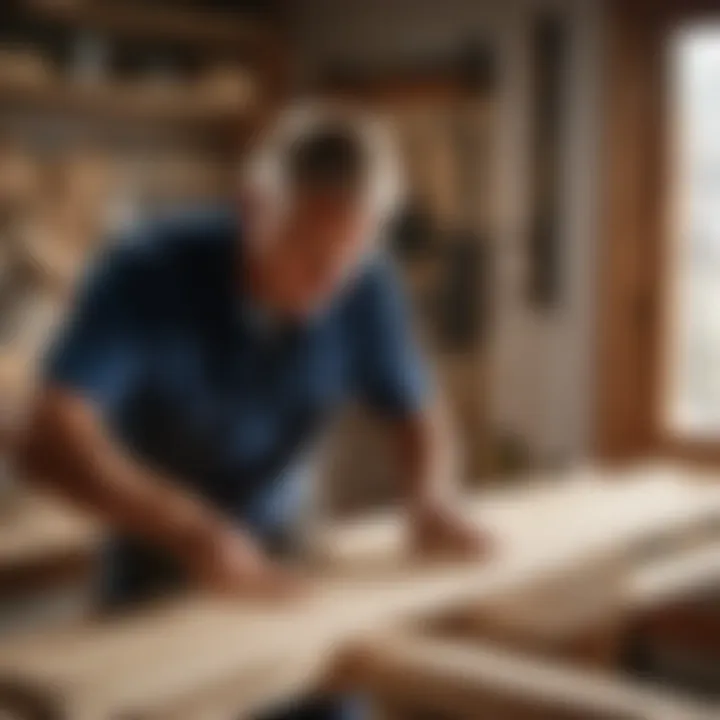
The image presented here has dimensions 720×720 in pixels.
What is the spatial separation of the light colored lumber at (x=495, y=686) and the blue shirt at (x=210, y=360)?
0.34 meters

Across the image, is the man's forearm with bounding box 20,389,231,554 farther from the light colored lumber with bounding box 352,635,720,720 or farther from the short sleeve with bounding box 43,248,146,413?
the light colored lumber with bounding box 352,635,720,720

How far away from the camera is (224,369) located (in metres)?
1.42

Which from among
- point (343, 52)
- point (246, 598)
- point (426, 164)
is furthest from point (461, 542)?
point (343, 52)

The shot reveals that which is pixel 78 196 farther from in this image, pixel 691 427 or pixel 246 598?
pixel 246 598

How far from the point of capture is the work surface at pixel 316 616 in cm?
106

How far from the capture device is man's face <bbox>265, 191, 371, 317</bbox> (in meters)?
1.38

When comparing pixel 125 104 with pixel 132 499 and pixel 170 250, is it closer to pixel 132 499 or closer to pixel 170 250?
pixel 170 250

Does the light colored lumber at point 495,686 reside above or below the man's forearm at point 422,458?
below

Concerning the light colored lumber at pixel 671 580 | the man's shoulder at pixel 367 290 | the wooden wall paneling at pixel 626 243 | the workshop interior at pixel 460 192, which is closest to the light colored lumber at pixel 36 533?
the workshop interior at pixel 460 192

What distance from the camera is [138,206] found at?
2.55m

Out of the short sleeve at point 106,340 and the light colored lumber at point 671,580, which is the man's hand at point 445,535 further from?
the short sleeve at point 106,340

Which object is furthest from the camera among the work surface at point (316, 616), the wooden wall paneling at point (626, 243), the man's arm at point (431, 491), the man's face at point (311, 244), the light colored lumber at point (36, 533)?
the wooden wall paneling at point (626, 243)

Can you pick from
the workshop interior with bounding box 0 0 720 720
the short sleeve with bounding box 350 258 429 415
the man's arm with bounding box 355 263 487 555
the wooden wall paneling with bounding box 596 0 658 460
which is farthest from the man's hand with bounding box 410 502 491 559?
the wooden wall paneling with bounding box 596 0 658 460

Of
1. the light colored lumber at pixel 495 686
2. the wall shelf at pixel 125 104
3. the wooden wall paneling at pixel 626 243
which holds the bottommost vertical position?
the light colored lumber at pixel 495 686
